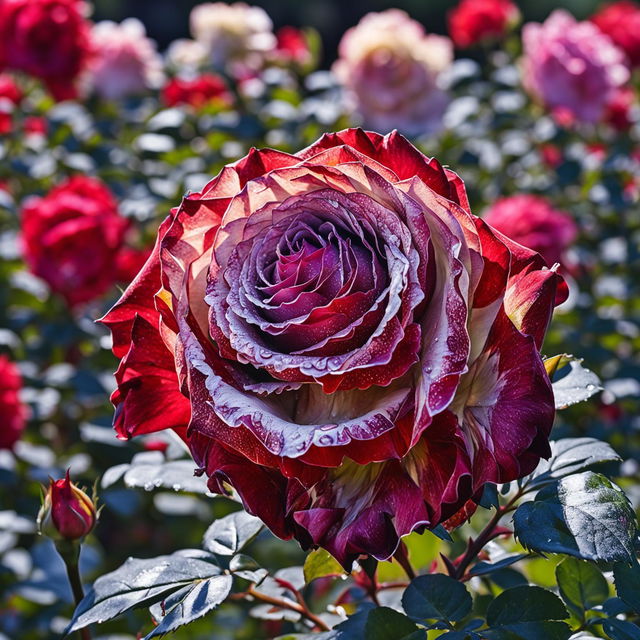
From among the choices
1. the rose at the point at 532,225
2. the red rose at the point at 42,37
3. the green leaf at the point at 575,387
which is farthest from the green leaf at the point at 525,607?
the red rose at the point at 42,37

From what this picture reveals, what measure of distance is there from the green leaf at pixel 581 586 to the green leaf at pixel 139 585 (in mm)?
277

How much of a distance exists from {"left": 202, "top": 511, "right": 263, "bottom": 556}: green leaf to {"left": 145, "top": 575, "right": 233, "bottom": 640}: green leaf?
5cm

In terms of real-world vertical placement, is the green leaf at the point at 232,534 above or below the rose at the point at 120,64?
above

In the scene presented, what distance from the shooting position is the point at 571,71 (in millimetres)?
2064

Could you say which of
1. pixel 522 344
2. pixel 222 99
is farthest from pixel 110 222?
pixel 522 344

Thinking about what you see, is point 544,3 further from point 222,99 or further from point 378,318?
point 378,318

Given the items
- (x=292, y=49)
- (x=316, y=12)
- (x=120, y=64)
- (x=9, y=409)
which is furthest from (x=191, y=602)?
(x=316, y=12)

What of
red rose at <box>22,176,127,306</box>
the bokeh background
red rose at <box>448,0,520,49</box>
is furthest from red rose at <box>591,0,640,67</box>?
the bokeh background

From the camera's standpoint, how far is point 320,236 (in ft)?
2.09

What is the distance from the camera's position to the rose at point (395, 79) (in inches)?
86.0

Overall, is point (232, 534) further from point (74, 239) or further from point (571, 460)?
point (74, 239)

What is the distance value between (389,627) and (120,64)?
1.98 meters

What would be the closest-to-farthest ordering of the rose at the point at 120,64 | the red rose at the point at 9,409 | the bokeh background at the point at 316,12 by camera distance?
the red rose at the point at 9,409 → the rose at the point at 120,64 → the bokeh background at the point at 316,12

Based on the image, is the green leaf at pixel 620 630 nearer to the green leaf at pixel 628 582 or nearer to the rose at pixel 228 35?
the green leaf at pixel 628 582
